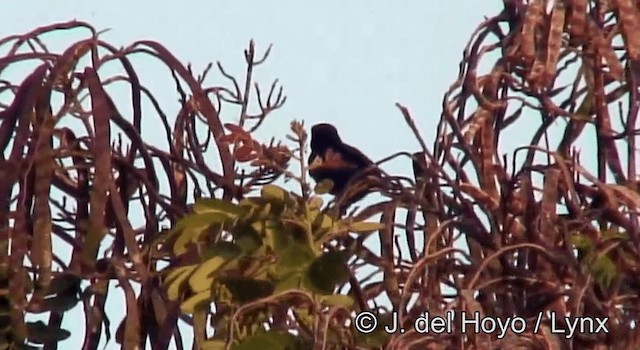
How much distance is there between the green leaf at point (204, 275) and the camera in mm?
1365

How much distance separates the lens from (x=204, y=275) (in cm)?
137

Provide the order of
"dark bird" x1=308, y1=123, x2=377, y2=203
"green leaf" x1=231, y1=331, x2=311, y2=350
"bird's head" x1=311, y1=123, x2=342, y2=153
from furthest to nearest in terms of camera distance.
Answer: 1. "bird's head" x1=311, y1=123, x2=342, y2=153
2. "dark bird" x1=308, y1=123, x2=377, y2=203
3. "green leaf" x1=231, y1=331, x2=311, y2=350


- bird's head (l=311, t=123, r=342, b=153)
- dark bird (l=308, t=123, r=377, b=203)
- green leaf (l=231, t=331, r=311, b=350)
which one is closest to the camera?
green leaf (l=231, t=331, r=311, b=350)

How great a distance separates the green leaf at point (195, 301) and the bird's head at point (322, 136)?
0.80 m

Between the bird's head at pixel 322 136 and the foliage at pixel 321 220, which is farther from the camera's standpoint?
the bird's head at pixel 322 136

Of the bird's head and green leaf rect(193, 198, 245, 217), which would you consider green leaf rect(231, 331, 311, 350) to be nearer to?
green leaf rect(193, 198, 245, 217)

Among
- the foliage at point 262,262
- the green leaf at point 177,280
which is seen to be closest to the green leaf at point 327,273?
the foliage at point 262,262

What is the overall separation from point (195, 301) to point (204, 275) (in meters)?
0.02

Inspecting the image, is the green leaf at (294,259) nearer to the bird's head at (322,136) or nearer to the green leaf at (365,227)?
the green leaf at (365,227)

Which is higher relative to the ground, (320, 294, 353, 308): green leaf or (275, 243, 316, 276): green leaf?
(275, 243, 316, 276): green leaf

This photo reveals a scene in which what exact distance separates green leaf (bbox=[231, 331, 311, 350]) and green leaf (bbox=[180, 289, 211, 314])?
0.06 meters

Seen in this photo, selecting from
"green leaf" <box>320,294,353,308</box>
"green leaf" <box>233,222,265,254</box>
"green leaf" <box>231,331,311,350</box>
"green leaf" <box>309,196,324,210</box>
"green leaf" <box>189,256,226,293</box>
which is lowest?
"green leaf" <box>231,331,311,350</box>

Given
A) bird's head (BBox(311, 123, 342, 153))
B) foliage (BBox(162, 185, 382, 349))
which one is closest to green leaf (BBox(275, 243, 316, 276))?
foliage (BBox(162, 185, 382, 349))

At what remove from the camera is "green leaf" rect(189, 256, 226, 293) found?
137cm
